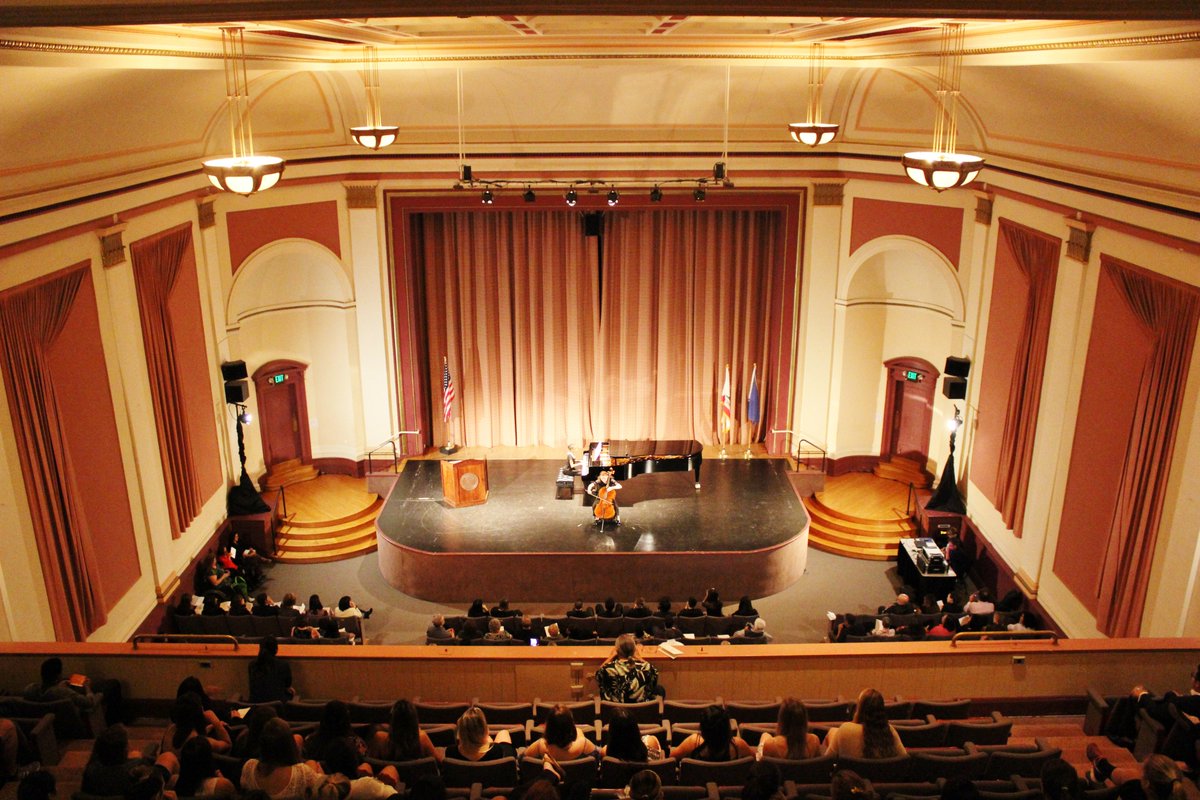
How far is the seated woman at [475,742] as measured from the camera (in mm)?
6086

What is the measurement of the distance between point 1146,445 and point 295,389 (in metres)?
11.8

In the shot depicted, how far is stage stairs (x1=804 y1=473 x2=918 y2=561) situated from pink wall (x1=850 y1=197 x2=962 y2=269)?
369 centimetres

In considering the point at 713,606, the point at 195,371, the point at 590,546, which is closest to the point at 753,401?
the point at 590,546

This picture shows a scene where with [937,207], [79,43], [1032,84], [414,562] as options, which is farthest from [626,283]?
[79,43]

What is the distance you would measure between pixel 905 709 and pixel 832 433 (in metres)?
8.91

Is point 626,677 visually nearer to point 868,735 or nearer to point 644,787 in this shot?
point 868,735

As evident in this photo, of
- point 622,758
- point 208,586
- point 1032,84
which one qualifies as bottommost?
point 208,586

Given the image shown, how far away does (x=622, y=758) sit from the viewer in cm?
605

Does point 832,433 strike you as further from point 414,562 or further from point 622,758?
point 622,758

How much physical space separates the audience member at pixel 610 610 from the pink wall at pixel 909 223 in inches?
271

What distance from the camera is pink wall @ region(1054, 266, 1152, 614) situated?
9531 mm

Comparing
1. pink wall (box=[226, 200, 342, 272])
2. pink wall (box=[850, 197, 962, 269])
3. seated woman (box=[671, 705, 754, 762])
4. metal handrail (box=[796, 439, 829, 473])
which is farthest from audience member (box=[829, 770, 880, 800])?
pink wall (box=[226, 200, 342, 272])

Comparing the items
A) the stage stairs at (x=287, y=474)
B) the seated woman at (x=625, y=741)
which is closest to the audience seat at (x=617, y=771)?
the seated woman at (x=625, y=741)

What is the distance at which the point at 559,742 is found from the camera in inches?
243
